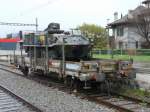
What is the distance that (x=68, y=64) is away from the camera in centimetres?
1655

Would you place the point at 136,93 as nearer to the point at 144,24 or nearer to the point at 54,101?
the point at 54,101

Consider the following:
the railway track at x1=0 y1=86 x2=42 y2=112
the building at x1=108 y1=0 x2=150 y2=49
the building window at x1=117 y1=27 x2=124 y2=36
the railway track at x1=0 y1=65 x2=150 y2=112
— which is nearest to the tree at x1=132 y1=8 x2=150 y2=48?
the building at x1=108 y1=0 x2=150 y2=49

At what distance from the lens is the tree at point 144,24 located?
179ft

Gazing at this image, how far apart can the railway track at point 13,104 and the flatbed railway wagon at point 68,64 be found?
7.98 ft

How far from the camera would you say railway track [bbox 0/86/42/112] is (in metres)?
12.6

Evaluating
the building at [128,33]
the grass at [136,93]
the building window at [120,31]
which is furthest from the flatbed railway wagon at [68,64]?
the building window at [120,31]

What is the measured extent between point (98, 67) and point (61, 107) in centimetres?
310

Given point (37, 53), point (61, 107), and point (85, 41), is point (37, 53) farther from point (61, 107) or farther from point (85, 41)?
point (61, 107)

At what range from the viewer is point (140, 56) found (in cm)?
4369

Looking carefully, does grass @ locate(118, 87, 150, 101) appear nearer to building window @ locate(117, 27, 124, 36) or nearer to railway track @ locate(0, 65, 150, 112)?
railway track @ locate(0, 65, 150, 112)

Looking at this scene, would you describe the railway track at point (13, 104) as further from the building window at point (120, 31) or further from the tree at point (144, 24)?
the building window at point (120, 31)

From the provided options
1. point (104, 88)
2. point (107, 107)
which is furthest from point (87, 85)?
point (107, 107)

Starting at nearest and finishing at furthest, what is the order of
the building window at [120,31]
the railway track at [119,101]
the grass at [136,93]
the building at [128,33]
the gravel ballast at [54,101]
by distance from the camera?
1. the railway track at [119,101]
2. the gravel ballast at [54,101]
3. the grass at [136,93]
4. the building at [128,33]
5. the building window at [120,31]

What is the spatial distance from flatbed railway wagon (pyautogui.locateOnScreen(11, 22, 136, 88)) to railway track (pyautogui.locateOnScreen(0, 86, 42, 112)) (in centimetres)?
243
